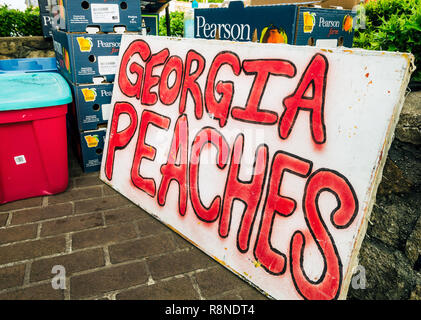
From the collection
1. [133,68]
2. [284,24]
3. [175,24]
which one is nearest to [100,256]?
[133,68]

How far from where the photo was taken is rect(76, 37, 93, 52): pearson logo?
2.81 m

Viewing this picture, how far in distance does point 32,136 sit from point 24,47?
2635 millimetres

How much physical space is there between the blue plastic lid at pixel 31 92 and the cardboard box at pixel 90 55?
0.20m

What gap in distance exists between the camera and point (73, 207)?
2.55 metres

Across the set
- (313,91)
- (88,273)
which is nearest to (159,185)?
(88,273)

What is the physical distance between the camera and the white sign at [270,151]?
1.36 meters

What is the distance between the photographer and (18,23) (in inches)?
181

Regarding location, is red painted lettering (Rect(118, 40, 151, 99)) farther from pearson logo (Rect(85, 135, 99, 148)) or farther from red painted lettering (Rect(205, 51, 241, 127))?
red painted lettering (Rect(205, 51, 241, 127))

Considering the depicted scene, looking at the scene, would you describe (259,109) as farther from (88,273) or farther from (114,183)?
(114,183)

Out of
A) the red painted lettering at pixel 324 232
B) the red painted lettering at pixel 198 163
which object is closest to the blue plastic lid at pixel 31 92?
the red painted lettering at pixel 198 163

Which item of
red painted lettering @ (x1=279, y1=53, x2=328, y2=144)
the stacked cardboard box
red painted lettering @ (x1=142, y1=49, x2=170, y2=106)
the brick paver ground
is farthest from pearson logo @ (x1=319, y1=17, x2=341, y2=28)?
the brick paver ground

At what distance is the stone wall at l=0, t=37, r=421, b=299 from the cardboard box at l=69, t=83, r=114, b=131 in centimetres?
244

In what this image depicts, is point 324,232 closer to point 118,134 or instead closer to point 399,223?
point 399,223

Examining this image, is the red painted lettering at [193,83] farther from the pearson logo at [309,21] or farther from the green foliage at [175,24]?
the green foliage at [175,24]
